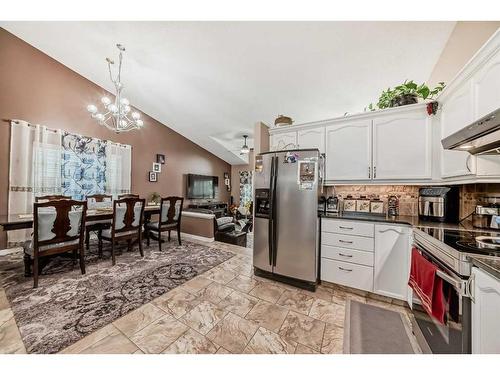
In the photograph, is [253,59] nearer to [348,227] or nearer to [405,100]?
[405,100]

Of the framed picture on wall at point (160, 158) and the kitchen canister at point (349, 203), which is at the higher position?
the framed picture on wall at point (160, 158)

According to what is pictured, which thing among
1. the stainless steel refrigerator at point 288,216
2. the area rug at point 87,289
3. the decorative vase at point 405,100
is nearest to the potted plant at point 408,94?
the decorative vase at point 405,100

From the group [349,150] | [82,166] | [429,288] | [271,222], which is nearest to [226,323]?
[271,222]

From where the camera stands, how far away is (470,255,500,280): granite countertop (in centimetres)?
84

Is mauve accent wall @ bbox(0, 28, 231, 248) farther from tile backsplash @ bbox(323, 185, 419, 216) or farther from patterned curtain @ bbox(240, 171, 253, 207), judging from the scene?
tile backsplash @ bbox(323, 185, 419, 216)

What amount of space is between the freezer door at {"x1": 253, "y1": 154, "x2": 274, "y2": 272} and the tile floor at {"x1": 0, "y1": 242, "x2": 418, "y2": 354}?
0.28 meters

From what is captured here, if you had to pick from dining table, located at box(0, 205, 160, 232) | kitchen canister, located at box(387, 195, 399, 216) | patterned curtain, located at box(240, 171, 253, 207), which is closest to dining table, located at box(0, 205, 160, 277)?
dining table, located at box(0, 205, 160, 232)

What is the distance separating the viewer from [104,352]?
1.32 meters

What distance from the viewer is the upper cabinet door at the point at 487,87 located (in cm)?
121

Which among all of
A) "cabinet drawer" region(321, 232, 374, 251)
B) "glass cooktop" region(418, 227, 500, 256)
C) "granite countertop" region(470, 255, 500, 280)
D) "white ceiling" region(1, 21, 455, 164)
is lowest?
"cabinet drawer" region(321, 232, 374, 251)

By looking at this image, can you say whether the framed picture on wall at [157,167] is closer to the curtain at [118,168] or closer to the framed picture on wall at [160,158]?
the framed picture on wall at [160,158]

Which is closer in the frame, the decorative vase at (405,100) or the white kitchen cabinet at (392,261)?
the white kitchen cabinet at (392,261)

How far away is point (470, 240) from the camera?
1.24m

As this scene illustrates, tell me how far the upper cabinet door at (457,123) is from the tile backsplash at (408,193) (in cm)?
30
